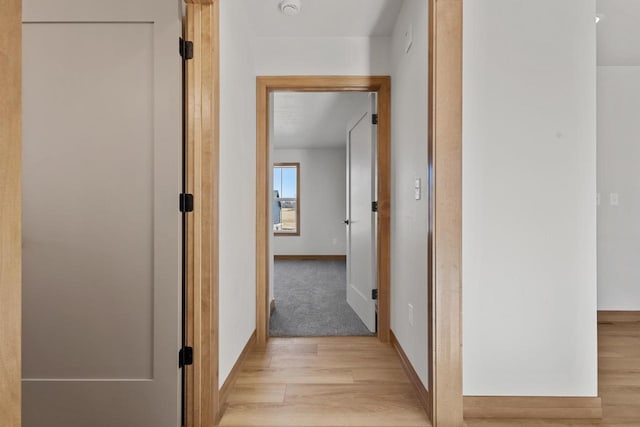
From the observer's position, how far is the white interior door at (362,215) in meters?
2.85

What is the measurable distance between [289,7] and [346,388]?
239cm

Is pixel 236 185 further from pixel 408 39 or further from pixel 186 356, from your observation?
pixel 408 39

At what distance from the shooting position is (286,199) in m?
7.59

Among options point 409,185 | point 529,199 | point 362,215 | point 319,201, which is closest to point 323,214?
point 319,201

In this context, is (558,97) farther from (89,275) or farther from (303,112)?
(303,112)

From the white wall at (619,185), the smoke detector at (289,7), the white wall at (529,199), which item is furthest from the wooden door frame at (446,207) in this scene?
the white wall at (619,185)

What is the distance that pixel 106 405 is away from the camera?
1.53 metres

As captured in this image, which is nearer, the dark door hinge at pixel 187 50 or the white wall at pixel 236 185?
the dark door hinge at pixel 187 50

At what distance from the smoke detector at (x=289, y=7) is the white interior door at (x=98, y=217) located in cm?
96

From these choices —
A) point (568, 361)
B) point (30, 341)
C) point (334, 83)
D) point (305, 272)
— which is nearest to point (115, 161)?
point (30, 341)

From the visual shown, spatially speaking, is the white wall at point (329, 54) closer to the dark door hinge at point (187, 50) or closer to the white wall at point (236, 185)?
the white wall at point (236, 185)

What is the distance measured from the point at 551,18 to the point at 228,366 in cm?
242

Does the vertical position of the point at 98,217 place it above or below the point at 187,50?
below

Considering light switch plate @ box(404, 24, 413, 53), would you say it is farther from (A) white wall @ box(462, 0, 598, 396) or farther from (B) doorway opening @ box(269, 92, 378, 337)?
(B) doorway opening @ box(269, 92, 378, 337)
